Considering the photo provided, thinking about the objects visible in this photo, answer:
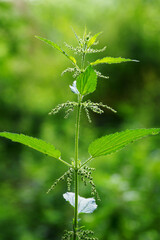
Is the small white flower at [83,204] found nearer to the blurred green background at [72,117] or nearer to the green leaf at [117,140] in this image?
the green leaf at [117,140]

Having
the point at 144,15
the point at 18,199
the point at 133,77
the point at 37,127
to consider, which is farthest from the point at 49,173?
the point at 144,15

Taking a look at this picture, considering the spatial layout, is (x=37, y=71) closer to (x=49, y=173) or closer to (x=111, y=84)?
(x=111, y=84)

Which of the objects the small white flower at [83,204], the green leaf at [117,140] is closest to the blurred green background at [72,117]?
the small white flower at [83,204]

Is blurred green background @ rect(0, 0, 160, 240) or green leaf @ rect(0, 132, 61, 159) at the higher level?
blurred green background @ rect(0, 0, 160, 240)

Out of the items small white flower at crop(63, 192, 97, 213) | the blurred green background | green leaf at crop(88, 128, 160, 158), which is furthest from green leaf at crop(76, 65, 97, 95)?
the blurred green background

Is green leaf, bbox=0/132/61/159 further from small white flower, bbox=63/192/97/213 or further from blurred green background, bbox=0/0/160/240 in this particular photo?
blurred green background, bbox=0/0/160/240

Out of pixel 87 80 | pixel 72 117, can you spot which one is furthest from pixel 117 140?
pixel 72 117

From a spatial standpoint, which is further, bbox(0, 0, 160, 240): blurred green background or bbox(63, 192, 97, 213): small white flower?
bbox(0, 0, 160, 240): blurred green background
